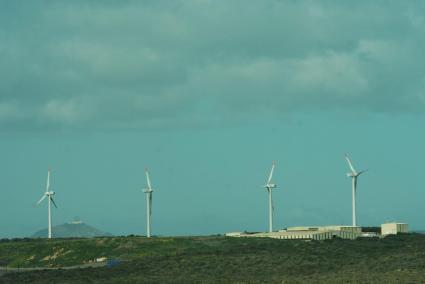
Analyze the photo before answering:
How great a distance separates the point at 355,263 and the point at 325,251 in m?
18.3

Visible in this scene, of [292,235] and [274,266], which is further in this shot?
[292,235]

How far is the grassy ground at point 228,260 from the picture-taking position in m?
118

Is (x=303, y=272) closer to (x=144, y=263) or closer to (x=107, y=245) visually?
(x=144, y=263)

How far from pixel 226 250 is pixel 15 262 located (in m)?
40.1

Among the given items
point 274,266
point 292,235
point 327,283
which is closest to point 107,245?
point 292,235

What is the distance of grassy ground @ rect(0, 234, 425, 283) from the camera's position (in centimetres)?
11831

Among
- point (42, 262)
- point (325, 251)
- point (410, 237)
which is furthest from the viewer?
point (410, 237)

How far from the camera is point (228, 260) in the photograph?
140m

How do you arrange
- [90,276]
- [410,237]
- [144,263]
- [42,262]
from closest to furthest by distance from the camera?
1. [90,276]
2. [144,263]
3. [42,262]
4. [410,237]

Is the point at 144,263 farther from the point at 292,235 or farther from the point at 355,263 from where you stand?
the point at 292,235

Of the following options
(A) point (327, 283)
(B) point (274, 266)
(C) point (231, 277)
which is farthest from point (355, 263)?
(A) point (327, 283)

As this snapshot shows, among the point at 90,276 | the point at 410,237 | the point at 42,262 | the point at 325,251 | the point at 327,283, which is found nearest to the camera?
the point at 327,283

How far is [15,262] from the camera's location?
566ft

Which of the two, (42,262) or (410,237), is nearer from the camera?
(42,262)
